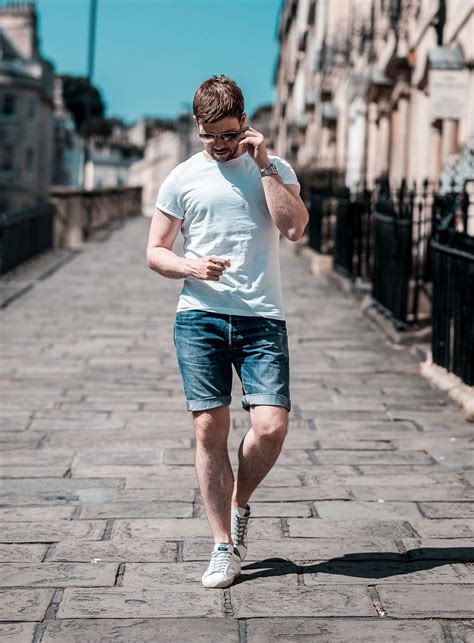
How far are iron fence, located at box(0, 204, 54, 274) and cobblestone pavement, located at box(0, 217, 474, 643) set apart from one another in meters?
6.67

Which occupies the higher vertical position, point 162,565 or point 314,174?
point 314,174

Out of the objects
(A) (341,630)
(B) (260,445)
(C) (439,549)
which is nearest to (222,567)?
(B) (260,445)

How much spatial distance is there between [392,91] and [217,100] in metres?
19.3

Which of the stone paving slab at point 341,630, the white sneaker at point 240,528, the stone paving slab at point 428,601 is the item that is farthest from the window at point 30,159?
the stone paving slab at point 341,630

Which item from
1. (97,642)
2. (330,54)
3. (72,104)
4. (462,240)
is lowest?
(97,642)

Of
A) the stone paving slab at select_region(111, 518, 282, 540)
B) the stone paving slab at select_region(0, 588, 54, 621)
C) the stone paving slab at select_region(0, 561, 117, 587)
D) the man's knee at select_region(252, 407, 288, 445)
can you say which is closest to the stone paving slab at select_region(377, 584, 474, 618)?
the man's knee at select_region(252, 407, 288, 445)

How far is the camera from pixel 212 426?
452 cm

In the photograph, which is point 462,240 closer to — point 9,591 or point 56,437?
point 56,437

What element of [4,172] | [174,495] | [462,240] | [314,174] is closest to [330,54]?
[314,174]

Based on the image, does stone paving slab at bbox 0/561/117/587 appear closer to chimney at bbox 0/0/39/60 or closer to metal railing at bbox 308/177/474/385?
metal railing at bbox 308/177/474/385

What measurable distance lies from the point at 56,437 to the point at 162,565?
8.52ft

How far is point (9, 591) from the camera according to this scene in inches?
174

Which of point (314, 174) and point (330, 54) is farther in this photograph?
point (330, 54)

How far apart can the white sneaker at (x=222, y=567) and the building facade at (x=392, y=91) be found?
8.07 metres
